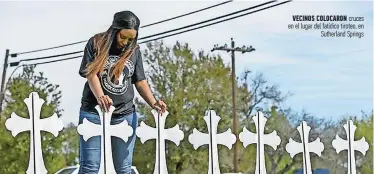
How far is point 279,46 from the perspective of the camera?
4.10 m

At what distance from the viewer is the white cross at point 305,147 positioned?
11.9 ft

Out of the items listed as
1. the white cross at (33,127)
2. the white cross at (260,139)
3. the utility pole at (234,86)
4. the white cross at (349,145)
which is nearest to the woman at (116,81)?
the white cross at (33,127)

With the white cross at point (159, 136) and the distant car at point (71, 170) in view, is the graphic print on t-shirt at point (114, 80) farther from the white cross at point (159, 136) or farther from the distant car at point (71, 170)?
the distant car at point (71, 170)

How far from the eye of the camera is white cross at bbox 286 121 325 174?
362cm

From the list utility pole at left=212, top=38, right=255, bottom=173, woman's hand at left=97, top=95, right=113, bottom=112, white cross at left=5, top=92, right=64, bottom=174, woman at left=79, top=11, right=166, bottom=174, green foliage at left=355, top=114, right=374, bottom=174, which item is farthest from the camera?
green foliage at left=355, top=114, right=374, bottom=174

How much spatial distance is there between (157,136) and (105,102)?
0.27 metres

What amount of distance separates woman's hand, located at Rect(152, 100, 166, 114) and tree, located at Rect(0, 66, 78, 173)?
0.43 metres

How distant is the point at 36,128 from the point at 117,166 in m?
0.48

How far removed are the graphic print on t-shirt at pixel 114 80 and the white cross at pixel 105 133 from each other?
28cm

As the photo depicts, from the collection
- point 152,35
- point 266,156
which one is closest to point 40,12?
point 152,35

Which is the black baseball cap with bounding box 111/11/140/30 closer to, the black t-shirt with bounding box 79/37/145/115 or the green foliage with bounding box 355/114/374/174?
the black t-shirt with bounding box 79/37/145/115

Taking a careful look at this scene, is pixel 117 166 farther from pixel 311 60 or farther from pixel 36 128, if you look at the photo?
pixel 311 60

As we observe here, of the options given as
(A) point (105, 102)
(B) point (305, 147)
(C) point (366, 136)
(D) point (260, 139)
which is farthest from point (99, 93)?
(C) point (366, 136)

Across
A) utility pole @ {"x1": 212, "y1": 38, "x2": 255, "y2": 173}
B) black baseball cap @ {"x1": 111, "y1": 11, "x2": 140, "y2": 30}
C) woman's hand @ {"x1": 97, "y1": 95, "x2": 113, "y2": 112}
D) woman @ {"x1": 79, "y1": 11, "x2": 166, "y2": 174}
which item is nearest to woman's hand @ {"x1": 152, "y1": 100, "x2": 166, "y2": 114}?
woman @ {"x1": 79, "y1": 11, "x2": 166, "y2": 174}
